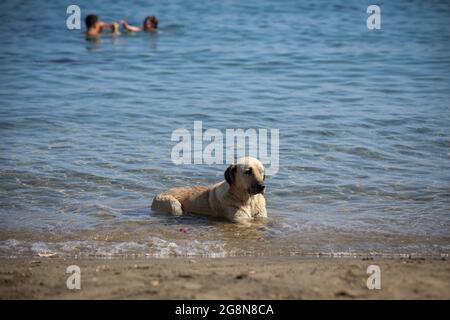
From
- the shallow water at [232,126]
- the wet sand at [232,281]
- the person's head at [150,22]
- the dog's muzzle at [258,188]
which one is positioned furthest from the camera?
the person's head at [150,22]

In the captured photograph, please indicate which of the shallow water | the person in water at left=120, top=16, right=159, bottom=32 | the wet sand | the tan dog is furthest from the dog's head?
the person in water at left=120, top=16, right=159, bottom=32

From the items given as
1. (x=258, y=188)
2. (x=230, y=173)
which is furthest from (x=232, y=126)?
(x=258, y=188)

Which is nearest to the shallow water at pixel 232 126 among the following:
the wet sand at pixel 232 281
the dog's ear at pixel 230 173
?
the dog's ear at pixel 230 173

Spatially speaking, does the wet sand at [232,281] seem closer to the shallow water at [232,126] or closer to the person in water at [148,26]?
the shallow water at [232,126]

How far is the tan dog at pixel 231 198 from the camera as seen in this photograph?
9203 mm

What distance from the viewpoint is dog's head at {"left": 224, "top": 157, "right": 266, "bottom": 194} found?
9.14 meters

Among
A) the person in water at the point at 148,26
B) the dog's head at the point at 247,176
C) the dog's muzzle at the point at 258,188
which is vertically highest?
the person in water at the point at 148,26

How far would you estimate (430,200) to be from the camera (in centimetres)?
998

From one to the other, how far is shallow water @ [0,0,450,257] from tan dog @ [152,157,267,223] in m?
0.19

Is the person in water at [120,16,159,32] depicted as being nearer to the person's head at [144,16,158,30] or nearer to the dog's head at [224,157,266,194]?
the person's head at [144,16,158,30]

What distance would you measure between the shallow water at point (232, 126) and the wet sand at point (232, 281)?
1079mm

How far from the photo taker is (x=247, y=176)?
920 cm

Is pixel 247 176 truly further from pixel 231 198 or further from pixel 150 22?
pixel 150 22

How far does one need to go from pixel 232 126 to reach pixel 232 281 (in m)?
8.06
